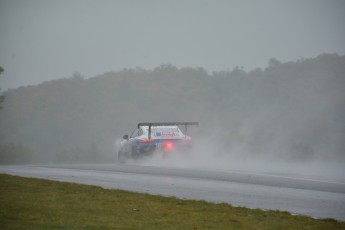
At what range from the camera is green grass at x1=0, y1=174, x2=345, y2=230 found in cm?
1084

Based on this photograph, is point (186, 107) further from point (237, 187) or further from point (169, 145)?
point (237, 187)

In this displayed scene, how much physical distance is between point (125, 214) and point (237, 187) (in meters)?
6.09

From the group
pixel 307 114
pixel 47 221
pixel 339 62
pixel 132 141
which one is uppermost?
pixel 339 62

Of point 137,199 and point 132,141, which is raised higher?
point 132,141

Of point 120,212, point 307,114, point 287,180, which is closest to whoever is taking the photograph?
point 120,212

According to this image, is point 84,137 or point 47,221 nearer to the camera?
point 47,221

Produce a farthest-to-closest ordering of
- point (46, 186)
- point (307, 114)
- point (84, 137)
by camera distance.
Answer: point (84, 137) → point (307, 114) → point (46, 186)

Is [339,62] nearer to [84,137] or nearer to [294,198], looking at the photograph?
[84,137]

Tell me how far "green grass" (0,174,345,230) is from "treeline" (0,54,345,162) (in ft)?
170

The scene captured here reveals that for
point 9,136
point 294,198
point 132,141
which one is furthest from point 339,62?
point 294,198

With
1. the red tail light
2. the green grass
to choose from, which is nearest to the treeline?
the red tail light

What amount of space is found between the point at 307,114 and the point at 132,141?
57.8 meters

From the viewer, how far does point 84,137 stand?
136 m

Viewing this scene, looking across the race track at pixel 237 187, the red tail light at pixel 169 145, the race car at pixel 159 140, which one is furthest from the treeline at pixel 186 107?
the race track at pixel 237 187
